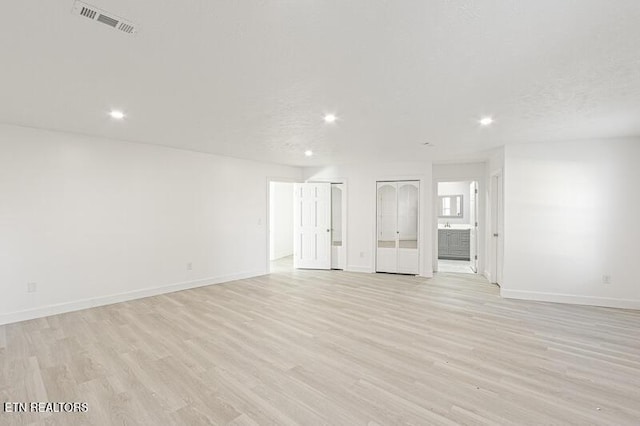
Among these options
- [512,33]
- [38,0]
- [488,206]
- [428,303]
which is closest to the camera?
[38,0]

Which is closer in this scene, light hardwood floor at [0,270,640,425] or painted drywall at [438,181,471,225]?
light hardwood floor at [0,270,640,425]

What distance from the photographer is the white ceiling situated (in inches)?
62.8

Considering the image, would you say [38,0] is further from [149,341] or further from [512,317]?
[512,317]

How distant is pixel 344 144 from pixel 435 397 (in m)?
3.62

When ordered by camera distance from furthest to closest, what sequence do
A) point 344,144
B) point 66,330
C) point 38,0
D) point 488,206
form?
point 488,206, point 344,144, point 66,330, point 38,0

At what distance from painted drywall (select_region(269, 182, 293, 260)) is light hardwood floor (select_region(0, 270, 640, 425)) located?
14.5 ft

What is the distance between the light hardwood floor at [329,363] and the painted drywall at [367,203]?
2298 millimetres

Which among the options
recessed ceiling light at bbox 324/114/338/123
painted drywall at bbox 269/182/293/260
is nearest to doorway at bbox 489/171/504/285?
recessed ceiling light at bbox 324/114/338/123

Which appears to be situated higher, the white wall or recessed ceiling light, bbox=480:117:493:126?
recessed ceiling light, bbox=480:117:493:126

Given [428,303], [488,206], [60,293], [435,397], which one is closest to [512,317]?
[428,303]

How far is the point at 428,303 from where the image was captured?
14.8ft

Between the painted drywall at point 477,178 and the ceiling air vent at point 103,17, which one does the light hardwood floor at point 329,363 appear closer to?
the painted drywall at point 477,178

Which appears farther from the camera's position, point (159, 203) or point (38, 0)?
point (159, 203)

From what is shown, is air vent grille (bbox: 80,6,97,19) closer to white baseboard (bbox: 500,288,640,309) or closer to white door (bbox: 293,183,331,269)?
white door (bbox: 293,183,331,269)
